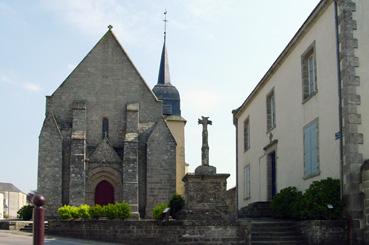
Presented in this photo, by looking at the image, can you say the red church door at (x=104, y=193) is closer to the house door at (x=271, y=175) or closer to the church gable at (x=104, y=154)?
the church gable at (x=104, y=154)

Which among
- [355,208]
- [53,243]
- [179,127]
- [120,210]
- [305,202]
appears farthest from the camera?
[179,127]

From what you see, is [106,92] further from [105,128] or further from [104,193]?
[104,193]

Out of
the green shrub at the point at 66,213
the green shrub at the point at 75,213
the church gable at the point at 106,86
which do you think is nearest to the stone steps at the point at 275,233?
the green shrub at the point at 75,213

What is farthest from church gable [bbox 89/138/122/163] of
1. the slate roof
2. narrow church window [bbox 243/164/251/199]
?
the slate roof

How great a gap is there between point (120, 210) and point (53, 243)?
392 centimetres

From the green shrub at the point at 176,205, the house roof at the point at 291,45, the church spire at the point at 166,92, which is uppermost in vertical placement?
the church spire at the point at 166,92

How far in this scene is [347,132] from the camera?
52.2 feet

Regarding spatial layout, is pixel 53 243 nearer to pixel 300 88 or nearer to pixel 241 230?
pixel 241 230

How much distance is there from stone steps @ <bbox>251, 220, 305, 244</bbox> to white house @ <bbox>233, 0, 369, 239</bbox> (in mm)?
1809

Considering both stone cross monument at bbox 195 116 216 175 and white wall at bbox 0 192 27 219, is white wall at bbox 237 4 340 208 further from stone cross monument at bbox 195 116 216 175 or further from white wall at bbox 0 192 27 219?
white wall at bbox 0 192 27 219

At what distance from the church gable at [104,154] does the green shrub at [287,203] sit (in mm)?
14300

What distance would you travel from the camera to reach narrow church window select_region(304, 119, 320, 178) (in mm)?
18359

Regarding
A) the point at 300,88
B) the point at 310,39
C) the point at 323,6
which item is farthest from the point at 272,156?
the point at 323,6

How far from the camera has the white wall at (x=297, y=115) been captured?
1719 cm
